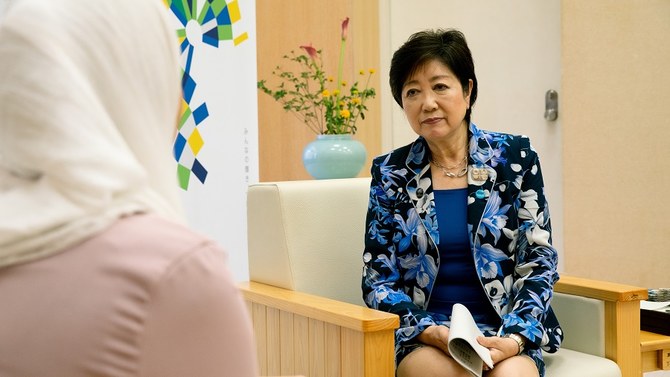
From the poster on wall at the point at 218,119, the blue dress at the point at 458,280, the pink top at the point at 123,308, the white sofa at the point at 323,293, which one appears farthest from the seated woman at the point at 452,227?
the pink top at the point at 123,308

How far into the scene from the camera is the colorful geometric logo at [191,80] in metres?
3.37

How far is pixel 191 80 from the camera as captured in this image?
133 inches

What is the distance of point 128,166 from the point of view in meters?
0.80

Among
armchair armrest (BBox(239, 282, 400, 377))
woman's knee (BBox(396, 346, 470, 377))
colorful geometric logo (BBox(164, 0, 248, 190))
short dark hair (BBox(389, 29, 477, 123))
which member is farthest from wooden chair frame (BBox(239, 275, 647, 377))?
colorful geometric logo (BBox(164, 0, 248, 190))

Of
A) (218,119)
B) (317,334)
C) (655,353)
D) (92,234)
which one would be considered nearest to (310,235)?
(317,334)

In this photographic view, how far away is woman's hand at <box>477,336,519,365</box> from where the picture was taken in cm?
224

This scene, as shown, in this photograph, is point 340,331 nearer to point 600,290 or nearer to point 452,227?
point 452,227

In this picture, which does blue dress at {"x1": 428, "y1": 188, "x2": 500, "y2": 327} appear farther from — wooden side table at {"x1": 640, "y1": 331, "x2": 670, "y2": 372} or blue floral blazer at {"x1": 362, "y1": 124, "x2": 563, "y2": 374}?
wooden side table at {"x1": 640, "y1": 331, "x2": 670, "y2": 372}

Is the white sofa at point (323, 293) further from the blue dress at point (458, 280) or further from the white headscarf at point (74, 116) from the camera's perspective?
the white headscarf at point (74, 116)

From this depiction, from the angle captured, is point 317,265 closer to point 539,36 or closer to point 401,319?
point 401,319

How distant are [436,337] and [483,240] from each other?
1.08 ft

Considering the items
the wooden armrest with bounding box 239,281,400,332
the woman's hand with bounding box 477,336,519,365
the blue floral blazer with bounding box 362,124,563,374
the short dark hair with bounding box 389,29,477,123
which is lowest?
the woman's hand with bounding box 477,336,519,365

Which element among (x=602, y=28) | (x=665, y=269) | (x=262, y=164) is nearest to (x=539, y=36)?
(x=602, y=28)

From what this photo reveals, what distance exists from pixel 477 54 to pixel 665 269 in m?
1.70
